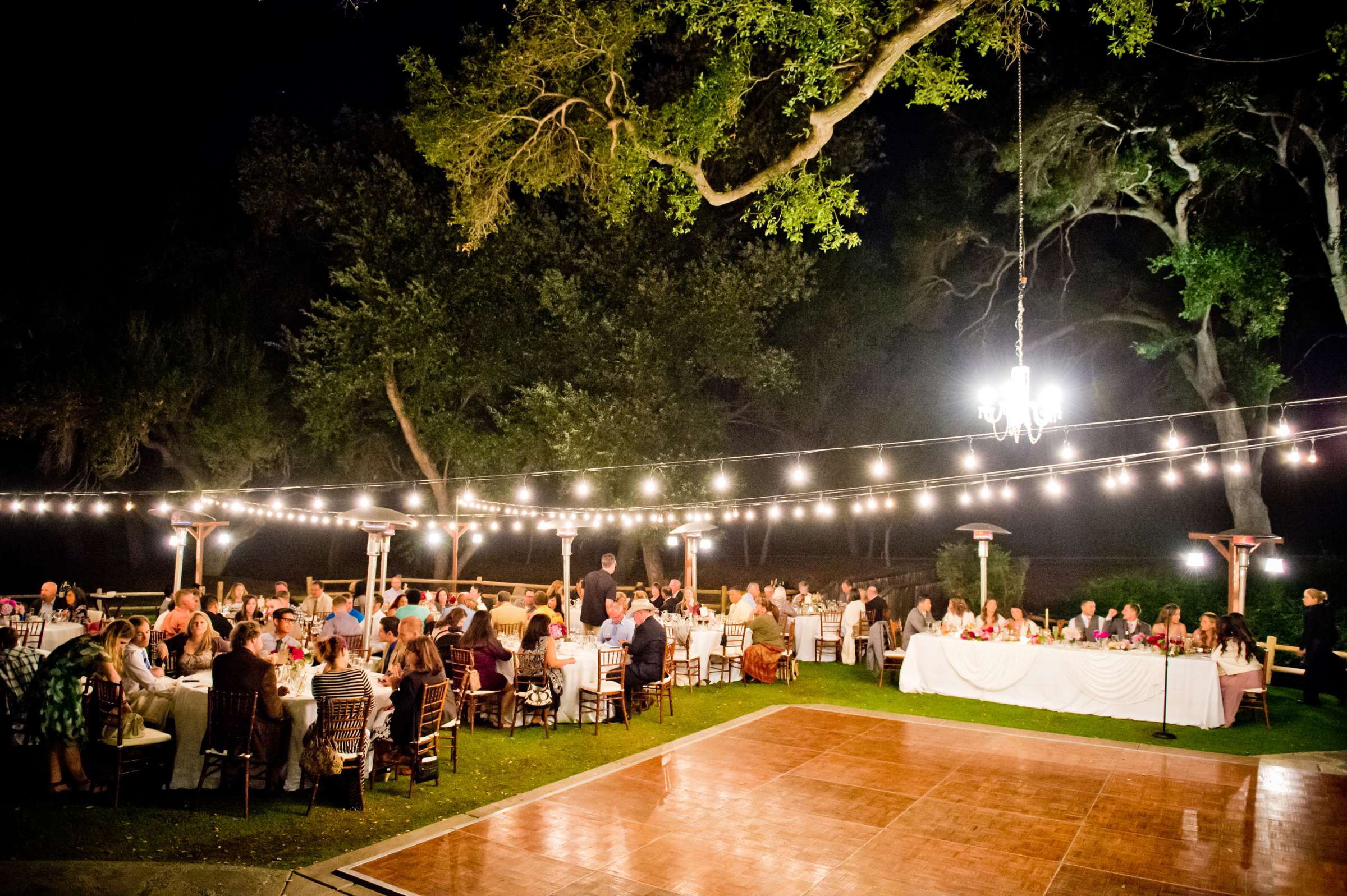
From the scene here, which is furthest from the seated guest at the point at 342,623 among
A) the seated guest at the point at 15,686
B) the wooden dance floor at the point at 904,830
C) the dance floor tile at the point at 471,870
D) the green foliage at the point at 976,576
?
the green foliage at the point at 976,576

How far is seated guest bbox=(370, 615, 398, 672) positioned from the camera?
7743 millimetres

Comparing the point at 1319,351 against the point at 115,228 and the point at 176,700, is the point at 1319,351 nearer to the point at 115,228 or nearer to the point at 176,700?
the point at 176,700

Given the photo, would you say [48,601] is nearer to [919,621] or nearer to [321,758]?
[321,758]

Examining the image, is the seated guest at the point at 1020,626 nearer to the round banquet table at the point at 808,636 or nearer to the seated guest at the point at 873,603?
the seated guest at the point at 873,603

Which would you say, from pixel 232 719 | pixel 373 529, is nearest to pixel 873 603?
pixel 373 529

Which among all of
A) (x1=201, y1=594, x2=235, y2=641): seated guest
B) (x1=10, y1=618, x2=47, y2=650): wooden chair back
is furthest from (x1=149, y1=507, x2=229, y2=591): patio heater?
(x1=201, y1=594, x2=235, y2=641): seated guest

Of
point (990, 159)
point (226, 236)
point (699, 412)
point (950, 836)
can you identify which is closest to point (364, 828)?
point (950, 836)

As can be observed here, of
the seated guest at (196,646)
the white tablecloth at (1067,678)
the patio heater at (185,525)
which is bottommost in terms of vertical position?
the white tablecloth at (1067,678)

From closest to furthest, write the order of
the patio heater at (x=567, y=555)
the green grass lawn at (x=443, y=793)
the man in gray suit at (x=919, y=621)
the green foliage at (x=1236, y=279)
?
the green grass lawn at (x=443, y=793) < the man in gray suit at (x=919, y=621) < the patio heater at (x=567, y=555) < the green foliage at (x=1236, y=279)

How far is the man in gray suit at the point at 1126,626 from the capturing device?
9453mm

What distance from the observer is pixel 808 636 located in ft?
42.1

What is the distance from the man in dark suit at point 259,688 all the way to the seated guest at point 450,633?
1.71 metres

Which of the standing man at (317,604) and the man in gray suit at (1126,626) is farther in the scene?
the standing man at (317,604)

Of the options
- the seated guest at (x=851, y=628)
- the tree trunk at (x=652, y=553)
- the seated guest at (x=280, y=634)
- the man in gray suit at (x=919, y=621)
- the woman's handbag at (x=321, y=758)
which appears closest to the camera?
the woman's handbag at (x=321, y=758)
